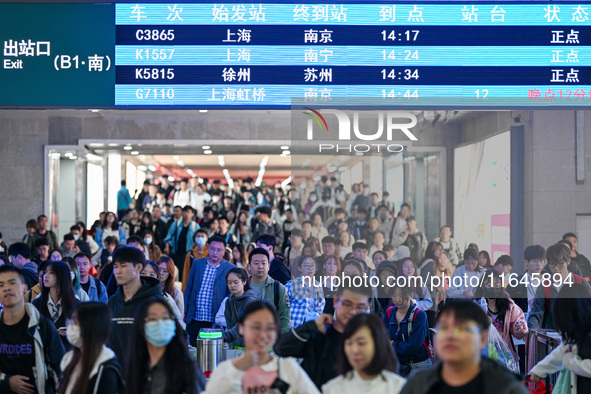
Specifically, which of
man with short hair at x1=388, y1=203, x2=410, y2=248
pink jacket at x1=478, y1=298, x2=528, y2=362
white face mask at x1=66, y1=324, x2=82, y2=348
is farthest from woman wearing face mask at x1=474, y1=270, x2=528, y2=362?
white face mask at x1=66, y1=324, x2=82, y2=348

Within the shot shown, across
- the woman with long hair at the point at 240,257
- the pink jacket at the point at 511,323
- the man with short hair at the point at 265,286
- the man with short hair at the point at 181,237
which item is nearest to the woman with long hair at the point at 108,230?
the man with short hair at the point at 181,237

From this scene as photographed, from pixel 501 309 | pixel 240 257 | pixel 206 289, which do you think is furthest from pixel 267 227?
pixel 501 309

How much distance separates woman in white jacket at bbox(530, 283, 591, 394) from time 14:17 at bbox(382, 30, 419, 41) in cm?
→ 270

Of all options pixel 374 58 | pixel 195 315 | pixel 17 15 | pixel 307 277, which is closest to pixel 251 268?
pixel 307 277

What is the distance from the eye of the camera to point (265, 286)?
801 centimetres

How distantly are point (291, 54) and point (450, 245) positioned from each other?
7.60 feet

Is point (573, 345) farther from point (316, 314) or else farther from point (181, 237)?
point (181, 237)

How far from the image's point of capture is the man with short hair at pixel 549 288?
779cm

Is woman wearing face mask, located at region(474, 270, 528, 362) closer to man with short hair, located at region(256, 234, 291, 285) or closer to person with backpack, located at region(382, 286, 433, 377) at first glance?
person with backpack, located at region(382, 286, 433, 377)

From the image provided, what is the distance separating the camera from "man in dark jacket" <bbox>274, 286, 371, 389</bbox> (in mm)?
4961

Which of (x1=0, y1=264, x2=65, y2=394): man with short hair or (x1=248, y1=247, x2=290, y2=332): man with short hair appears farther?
(x1=248, y1=247, x2=290, y2=332): man with short hair

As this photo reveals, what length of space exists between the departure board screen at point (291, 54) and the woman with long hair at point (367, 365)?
11.1ft

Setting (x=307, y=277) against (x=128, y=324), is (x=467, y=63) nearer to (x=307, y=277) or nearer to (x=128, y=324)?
(x=307, y=277)

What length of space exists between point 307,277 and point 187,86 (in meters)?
2.36
